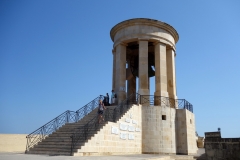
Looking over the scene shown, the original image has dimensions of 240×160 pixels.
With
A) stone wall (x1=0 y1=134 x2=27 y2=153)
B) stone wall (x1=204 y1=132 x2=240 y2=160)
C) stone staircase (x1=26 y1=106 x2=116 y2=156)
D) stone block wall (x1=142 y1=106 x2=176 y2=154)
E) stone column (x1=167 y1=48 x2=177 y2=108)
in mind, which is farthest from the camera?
stone wall (x1=0 y1=134 x2=27 y2=153)

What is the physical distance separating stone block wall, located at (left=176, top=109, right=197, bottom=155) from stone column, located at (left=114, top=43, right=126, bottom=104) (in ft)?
14.2

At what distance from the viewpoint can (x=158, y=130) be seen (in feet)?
52.3

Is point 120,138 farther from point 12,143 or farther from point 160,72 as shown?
point 12,143

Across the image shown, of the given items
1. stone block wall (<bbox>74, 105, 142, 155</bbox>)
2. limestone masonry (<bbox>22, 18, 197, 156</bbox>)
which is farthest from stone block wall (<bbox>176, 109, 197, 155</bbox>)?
stone block wall (<bbox>74, 105, 142, 155</bbox>)

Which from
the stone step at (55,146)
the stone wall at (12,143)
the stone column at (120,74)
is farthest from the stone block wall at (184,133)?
the stone wall at (12,143)

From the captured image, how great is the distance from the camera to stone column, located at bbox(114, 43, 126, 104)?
739 inches

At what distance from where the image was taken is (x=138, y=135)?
15.5 m

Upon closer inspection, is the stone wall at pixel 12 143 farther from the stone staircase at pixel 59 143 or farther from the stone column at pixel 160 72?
the stone column at pixel 160 72

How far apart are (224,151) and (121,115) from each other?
6.04 metres

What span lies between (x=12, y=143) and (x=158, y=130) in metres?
13.1

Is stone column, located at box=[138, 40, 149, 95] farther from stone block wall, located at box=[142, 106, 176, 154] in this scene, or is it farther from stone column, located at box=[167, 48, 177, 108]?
stone column, located at box=[167, 48, 177, 108]

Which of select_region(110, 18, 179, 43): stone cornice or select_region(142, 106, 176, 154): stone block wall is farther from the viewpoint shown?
select_region(110, 18, 179, 43): stone cornice

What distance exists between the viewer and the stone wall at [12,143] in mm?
20750

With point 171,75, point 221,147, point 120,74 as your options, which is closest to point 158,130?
point 120,74
